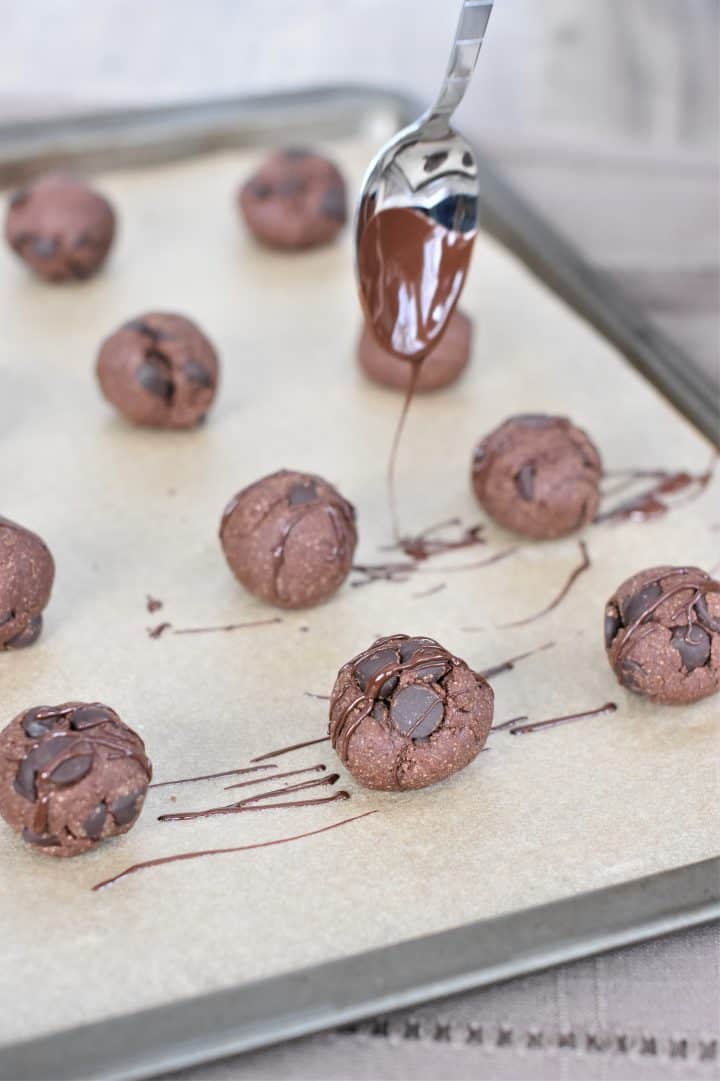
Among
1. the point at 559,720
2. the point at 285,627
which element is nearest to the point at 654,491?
the point at 559,720

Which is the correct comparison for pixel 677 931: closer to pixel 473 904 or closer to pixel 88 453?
pixel 473 904

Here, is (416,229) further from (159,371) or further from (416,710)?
(416,710)

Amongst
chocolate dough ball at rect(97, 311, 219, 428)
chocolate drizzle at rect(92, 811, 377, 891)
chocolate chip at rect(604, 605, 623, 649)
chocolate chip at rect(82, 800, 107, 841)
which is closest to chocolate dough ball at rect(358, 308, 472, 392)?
chocolate dough ball at rect(97, 311, 219, 428)

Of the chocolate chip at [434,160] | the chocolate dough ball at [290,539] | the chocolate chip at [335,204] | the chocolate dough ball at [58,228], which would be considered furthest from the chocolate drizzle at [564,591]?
the chocolate dough ball at [58,228]

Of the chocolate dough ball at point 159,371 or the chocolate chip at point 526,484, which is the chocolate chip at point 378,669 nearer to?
the chocolate chip at point 526,484

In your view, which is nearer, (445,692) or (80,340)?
(445,692)

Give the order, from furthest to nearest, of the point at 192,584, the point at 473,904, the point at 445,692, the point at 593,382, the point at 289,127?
the point at 289,127
the point at 593,382
the point at 192,584
the point at 445,692
the point at 473,904

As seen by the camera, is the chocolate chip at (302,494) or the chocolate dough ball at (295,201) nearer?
the chocolate chip at (302,494)

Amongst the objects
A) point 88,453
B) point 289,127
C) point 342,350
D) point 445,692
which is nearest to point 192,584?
point 88,453
